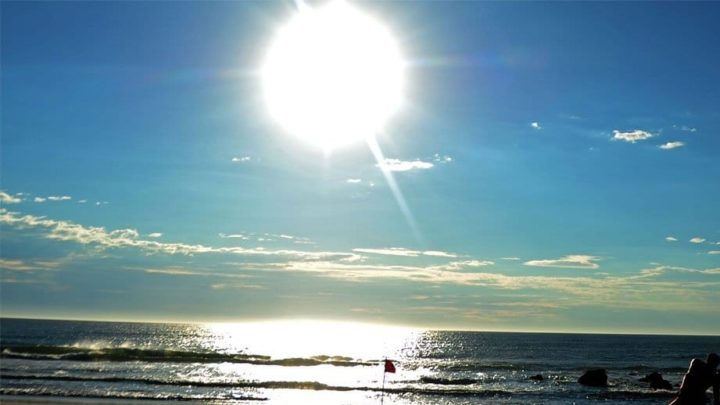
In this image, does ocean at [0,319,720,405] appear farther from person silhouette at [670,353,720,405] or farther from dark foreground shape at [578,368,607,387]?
person silhouette at [670,353,720,405]

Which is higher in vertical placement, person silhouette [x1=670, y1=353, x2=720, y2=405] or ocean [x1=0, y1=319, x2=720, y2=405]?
person silhouette [x1=670, y1=353, x2=720, y2=405]

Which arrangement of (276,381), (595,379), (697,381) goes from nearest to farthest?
1. (697,381)
2. (276,381)
3. (595,379)

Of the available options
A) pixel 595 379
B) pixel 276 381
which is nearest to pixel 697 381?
pixel 276 381

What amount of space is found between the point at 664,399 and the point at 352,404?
17228mm

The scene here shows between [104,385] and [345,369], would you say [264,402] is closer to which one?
[104,385]

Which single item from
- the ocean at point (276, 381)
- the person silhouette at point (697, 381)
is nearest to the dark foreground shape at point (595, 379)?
the ocean at point (276, 381)

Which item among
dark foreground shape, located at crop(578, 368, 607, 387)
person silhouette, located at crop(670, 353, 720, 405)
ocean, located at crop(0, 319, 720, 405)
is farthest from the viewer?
dark foreground shape, located at crop(578, 368, 607, 387)

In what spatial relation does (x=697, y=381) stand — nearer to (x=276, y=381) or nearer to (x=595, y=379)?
(x=276, y=381)

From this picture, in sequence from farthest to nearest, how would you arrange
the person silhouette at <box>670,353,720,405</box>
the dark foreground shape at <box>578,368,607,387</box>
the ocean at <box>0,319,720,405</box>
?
1. the dark foreground shape at <box>578,368,607,387</box>
2. the ocean at <box>0,319,720,405</box>
3. the person silhouette at <box>670,353,720,405</box>

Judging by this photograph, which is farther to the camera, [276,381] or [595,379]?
[595,379]

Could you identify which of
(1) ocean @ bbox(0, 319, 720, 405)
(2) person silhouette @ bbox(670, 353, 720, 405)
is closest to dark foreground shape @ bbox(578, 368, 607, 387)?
(1) ocean @ bbox(0, 319, 720, 405)

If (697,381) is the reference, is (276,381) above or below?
below

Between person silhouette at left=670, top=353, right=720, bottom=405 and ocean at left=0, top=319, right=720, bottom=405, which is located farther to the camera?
ocean at left=0, top=319, right=720, bottom=405

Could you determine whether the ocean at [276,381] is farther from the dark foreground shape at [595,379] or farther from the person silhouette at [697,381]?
the person silhouette at [697,381]
